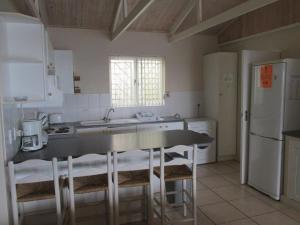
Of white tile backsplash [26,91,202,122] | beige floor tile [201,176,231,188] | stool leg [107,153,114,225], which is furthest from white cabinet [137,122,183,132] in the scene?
stool leg [107,153,114,225]


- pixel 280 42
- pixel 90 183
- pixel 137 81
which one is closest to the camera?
pixel 90 183

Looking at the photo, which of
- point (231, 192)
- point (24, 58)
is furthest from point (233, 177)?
point (24, 58)

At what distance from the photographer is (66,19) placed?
4234 millimetres

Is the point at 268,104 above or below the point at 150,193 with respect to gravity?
above

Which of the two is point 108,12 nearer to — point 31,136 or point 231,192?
point 31,136

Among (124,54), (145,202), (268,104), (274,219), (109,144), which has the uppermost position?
(124,54)

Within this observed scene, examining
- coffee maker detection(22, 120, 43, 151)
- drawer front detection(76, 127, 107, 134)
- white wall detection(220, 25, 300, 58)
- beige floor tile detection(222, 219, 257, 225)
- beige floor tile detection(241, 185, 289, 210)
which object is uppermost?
white wall detection(220, 25, 300, 58)

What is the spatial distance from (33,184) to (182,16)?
357cm

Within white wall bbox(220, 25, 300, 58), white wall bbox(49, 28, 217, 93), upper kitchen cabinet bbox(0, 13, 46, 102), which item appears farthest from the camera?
white wall bbox(49, 28, 217, 93)

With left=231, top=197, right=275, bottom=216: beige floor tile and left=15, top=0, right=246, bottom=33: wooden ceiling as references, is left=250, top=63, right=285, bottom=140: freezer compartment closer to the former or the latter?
left=231, top=197, right=275, bottom=216: beige floor tile

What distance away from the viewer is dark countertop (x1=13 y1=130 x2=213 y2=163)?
2.31 meters

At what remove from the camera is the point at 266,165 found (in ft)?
11.1

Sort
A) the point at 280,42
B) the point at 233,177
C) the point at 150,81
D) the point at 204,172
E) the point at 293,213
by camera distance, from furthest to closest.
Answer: the point at 150,81 < the point at 204,172 < the point at 233,177 < the point at 280,42 < the point at 293,213

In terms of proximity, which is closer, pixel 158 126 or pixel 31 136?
pixel 31 136
